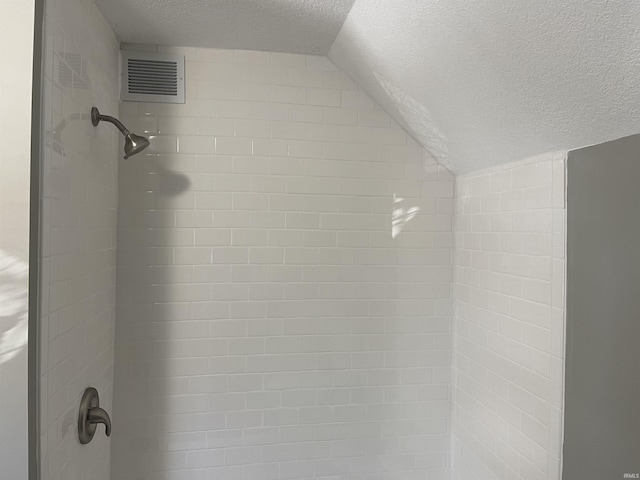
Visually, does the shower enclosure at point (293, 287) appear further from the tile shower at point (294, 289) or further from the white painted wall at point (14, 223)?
the white painted wall at point (14, 223)

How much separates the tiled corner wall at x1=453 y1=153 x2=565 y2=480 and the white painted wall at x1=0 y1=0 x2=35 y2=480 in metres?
1.30

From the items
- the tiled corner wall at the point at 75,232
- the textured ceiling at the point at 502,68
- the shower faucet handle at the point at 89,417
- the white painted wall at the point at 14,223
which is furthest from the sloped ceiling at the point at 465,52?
the shower faucet handle at the point at 89,417

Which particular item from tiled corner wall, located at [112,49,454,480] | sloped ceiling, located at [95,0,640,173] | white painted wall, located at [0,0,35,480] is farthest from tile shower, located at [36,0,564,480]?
white painted wall, located at [0,0,35,480]

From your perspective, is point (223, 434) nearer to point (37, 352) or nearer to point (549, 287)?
point (37, 352)

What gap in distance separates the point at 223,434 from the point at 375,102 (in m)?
1.41

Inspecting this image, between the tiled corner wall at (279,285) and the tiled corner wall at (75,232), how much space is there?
142 mm

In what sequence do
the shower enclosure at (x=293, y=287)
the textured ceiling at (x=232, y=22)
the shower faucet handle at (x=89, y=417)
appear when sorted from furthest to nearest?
the shower enclosure at (x=293, y=287) < the textured ceiling at (x=232, y=22) < the shower faucet handle at (x=89, y=417)

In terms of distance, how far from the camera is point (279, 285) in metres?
1.79

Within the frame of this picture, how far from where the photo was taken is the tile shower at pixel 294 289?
1660 mm

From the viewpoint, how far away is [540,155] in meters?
1.34

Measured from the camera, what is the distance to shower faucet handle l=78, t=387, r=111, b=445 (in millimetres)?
1284

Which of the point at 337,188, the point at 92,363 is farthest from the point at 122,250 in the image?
the point at 337,188

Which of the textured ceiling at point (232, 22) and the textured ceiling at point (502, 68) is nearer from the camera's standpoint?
the textured ceiling at point (502, 68)

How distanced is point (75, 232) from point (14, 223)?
11.2 inches
